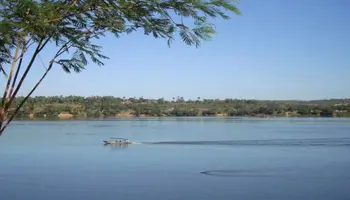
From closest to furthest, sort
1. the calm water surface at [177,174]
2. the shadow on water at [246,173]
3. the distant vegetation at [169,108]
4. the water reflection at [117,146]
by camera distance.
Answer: the calm water surface at [177,174], the shadow on water at [246,173], the water reflection at [117,146], the distant vegetation at [169,108]

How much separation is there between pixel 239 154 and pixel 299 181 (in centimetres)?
1016

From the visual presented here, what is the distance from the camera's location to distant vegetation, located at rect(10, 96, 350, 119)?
350ft

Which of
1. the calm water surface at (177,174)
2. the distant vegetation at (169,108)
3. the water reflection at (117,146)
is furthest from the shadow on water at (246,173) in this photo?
the distant vegetation at (169,108)

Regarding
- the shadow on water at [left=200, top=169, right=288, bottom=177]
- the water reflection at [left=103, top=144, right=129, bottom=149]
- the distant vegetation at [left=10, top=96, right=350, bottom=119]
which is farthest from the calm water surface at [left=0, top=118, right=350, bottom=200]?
the distant vegetation at [left=10, top=96, right=350, bottom=119]

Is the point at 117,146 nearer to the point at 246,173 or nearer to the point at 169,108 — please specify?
the point at 246,173

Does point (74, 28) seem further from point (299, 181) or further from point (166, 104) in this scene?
point (166, 104)

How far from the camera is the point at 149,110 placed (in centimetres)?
12356

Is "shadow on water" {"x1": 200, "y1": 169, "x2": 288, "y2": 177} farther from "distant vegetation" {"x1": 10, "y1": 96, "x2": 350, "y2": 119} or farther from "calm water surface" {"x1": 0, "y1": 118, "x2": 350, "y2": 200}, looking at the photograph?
"distant vegetation" {"x1": 10, "y1": 96, "x2": 350, "y2": 119}

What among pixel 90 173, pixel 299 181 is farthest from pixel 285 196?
pixel 90 173

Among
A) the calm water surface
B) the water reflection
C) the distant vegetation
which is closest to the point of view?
the calm water surface

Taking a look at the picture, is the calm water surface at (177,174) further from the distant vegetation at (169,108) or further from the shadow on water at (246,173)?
the distant vegetation at (169,108)

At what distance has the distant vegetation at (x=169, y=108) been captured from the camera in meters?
107

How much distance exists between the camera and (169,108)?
130 m

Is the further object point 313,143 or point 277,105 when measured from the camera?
point 277,105
